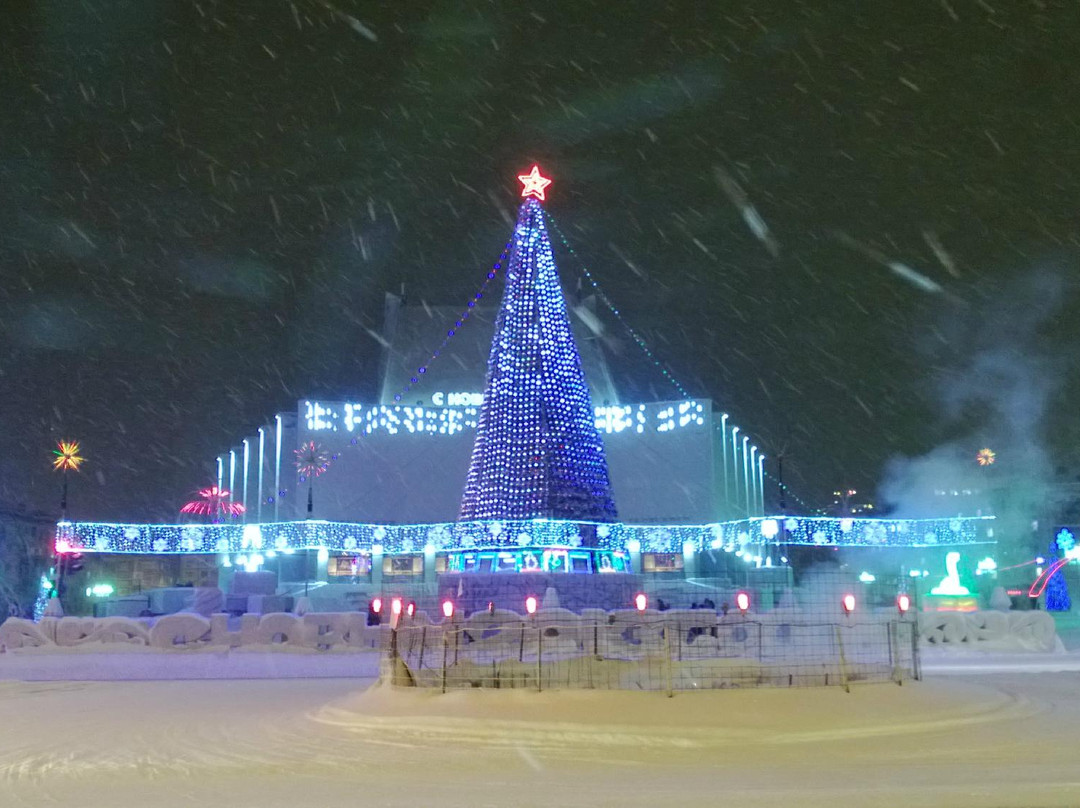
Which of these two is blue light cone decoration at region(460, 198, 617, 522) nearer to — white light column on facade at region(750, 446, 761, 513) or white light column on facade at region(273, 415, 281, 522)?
white light column on facade at region(273, 415, 281, 522)

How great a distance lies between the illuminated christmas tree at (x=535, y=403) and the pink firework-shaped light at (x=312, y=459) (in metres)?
A: 20.1

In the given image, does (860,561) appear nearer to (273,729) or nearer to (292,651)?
(292,651)

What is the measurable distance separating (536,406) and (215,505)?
36235 millimetres

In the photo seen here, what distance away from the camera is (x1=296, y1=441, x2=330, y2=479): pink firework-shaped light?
2066 inches

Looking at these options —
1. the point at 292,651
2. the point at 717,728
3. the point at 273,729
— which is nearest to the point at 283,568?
the point at 292,651

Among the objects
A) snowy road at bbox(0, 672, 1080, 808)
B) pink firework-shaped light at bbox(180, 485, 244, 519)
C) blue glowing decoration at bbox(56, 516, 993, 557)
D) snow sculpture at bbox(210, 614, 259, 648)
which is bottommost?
snowy road at bbox(0, 672, 1080, 808)

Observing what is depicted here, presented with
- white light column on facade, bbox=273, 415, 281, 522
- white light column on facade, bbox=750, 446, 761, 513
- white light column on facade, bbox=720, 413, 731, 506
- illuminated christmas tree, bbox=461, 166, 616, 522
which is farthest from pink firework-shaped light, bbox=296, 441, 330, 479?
white light column on facade, bbox=750, 446, 761, 513

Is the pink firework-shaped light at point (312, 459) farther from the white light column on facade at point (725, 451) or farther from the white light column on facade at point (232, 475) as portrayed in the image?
the white light column on facade at point (725, 451)

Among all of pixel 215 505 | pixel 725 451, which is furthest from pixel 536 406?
pixel 215 505

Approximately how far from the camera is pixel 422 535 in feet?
155

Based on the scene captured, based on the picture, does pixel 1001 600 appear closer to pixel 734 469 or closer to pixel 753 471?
pixel 734 469

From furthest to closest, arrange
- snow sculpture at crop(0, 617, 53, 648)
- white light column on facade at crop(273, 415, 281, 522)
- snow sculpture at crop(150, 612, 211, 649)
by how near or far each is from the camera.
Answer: white light column on facade at crop(273, 415, 281, 522), snow sculpture at crop(150, 612, 211, 649), snow sculpture at crop(0, 617, 53, 648)

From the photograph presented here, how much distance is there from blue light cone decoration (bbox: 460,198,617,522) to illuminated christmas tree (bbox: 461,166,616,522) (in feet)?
0.11

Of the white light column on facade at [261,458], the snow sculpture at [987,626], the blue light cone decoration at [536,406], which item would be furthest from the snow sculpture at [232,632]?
the white light column on facade at [261,458]
